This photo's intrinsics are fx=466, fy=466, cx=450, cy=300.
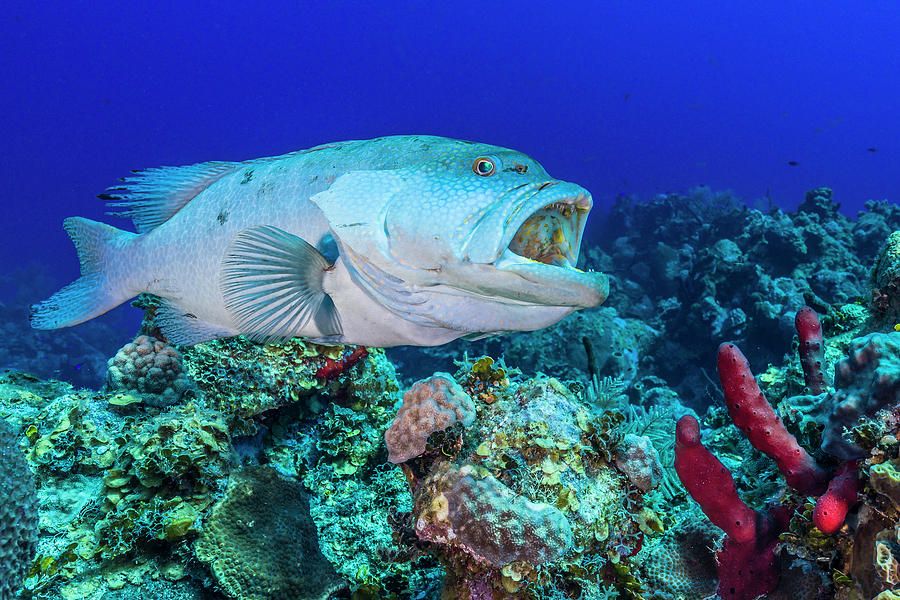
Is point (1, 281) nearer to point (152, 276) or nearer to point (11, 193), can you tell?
point (152, 276)

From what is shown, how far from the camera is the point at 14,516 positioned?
6.89ft

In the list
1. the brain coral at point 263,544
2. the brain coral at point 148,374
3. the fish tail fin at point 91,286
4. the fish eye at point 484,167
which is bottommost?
the brain coral at point 263,544

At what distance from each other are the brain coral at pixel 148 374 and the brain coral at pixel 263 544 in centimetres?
107

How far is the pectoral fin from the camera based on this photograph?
247cm

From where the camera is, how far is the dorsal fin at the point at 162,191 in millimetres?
3324

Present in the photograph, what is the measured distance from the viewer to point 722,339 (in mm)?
9156

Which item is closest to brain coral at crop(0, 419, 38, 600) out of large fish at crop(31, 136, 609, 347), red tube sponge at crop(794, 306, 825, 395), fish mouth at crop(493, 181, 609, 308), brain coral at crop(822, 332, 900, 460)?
large fish at crop(31, 136, 609, 347)

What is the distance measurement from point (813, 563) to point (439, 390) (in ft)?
5.84

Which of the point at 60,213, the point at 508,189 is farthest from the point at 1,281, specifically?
the point at 508,189

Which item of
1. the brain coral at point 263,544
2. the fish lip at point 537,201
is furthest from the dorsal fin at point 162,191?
the fish lip at point 537,201

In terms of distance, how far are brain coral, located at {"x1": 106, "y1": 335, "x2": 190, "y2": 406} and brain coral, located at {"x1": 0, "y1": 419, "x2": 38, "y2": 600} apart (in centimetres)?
90

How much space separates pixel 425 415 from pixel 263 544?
1112 millimetres

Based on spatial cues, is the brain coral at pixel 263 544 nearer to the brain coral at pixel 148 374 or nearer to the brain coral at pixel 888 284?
the brain coral at pixel 148 374

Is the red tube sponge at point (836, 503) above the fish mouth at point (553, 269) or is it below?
below
